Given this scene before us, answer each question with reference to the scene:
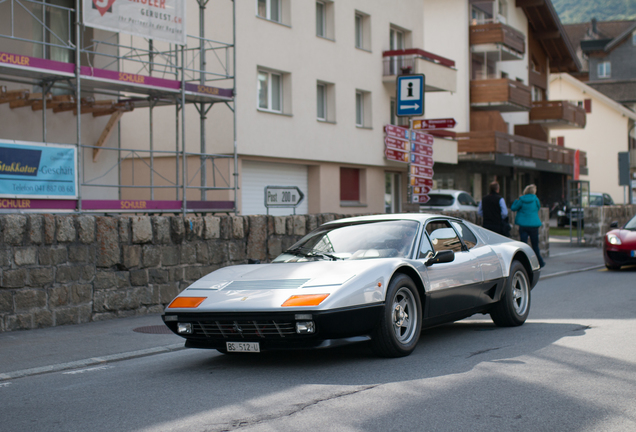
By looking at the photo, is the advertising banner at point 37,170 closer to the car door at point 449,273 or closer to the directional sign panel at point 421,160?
the car door at point 449,273

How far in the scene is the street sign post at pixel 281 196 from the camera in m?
12.1

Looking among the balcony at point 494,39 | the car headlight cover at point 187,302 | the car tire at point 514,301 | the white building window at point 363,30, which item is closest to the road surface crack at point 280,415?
the car headlight cover at point 187,302

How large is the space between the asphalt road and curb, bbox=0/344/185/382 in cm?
9

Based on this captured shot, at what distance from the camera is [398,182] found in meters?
29.0

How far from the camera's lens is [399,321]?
6.62 m

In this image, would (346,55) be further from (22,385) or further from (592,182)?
(592,182)

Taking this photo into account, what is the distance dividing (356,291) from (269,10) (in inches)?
664

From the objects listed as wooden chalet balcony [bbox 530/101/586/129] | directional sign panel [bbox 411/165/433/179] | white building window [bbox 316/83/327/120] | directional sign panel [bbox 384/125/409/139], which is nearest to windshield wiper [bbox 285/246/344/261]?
directional sign panel [bbox 384/125/409/139]

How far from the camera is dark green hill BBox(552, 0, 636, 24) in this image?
161000 millimetres

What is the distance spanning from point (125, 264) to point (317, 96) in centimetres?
1431

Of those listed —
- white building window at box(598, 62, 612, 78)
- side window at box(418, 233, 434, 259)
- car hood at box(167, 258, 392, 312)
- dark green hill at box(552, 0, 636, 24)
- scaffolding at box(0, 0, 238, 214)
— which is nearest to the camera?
car hood at box(167, 258, 392, 312)

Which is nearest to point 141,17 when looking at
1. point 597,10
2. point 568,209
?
point 568,209

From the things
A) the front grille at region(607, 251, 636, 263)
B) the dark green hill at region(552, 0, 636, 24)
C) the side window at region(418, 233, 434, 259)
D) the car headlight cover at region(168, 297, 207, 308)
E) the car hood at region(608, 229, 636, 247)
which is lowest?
the front grille at region(607, 251, 636, 263)

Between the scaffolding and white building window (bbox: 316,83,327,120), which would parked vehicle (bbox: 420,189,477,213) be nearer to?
white building window (bbox: 316,83,327,120)
